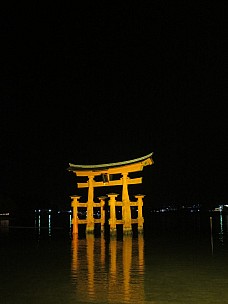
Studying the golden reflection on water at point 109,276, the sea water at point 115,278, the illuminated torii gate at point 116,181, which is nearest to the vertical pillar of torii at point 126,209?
the illuminated torii gate at point 116,181

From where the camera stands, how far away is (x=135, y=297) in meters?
7.17

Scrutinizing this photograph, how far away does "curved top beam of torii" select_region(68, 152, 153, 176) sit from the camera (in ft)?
82.6

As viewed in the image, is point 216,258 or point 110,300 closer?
point 110,300

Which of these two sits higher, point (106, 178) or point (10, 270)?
point (106, 178)

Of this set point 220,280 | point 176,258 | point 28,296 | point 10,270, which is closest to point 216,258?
point 176,258

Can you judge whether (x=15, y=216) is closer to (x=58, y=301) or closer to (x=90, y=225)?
(x=90, y=225)

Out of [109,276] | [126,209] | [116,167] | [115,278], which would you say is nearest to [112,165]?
[116,167]

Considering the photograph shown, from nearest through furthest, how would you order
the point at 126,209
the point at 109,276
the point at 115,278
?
1. the point at 115,278
2. the point at 109,276
3. the point at 126,209

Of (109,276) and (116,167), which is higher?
(116,167)

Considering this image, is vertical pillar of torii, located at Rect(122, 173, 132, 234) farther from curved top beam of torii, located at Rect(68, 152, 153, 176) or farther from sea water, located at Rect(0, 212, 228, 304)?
sea water, located at Rect(0, 212, 228, 304)

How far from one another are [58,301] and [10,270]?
445 centimetres

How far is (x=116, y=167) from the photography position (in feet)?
85.6

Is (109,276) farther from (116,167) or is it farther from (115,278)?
(116,167)

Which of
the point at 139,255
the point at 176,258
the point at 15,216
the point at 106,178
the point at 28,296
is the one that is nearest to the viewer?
the point at 28,296
